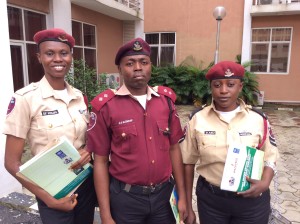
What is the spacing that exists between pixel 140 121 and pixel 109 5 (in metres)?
7.52

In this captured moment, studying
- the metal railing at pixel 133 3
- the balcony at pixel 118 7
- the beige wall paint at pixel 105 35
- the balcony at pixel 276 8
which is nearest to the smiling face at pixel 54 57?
the balcony at pixel 118 7

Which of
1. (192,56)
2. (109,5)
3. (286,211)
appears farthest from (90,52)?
(286,211)

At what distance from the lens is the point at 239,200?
5.24ft

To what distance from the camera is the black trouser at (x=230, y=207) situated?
5.25 ft

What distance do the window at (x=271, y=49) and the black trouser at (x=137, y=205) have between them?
377 inches

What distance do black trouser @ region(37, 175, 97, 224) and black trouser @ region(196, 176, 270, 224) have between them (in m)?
0.72

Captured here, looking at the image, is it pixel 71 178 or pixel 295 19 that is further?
pixel 295 19

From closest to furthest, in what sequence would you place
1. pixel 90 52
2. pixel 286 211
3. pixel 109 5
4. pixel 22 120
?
1. pixel 22 120
2. pixel 286 211
3. pixel 109 5
4. pixel 90 52

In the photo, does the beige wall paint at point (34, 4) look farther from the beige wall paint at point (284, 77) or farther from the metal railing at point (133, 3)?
the beige wall paint at point (284, 77)

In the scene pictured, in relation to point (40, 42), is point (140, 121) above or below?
below

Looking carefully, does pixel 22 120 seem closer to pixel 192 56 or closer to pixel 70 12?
pixel 70 12

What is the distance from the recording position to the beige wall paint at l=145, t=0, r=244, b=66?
33.4ft

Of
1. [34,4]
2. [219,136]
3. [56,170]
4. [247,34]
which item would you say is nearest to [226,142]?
[219,136]

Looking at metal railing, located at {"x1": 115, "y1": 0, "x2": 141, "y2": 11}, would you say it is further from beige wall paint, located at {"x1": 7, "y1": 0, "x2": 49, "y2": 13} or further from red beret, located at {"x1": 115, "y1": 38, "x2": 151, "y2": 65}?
red beret, located at {"x1": 115, "y1": 38, "x2": 151, "y2": 65}
